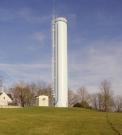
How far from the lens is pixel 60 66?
224ft

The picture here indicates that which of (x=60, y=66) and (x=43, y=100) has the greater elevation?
(x=60, y=66)

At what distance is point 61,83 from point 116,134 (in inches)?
1656

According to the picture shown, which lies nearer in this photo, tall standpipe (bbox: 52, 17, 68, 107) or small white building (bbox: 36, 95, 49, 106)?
tall standpipe (bbox: 52, 17, 68, 107)

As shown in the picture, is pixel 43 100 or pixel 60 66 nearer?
pixel 60 66

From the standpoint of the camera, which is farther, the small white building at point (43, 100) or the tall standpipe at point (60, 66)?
the small white building at point (43, 100)

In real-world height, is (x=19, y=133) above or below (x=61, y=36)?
below

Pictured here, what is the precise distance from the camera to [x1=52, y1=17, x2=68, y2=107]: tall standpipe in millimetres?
67750

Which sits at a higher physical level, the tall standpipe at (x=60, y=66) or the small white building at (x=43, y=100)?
the tall standpipe at (x=60, y=66)

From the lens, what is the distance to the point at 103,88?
107812 millimetres

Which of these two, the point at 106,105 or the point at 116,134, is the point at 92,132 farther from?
the point at 106,105

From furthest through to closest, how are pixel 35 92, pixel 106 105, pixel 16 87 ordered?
pixel 35 92 → pixel 16 87 → pixel 106 105

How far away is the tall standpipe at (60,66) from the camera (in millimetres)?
67750

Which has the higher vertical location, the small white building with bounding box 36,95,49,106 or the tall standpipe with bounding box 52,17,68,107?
the tall standpipe with bounding box 52,17,68,107

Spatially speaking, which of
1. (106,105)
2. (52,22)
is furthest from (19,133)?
(106,105)
